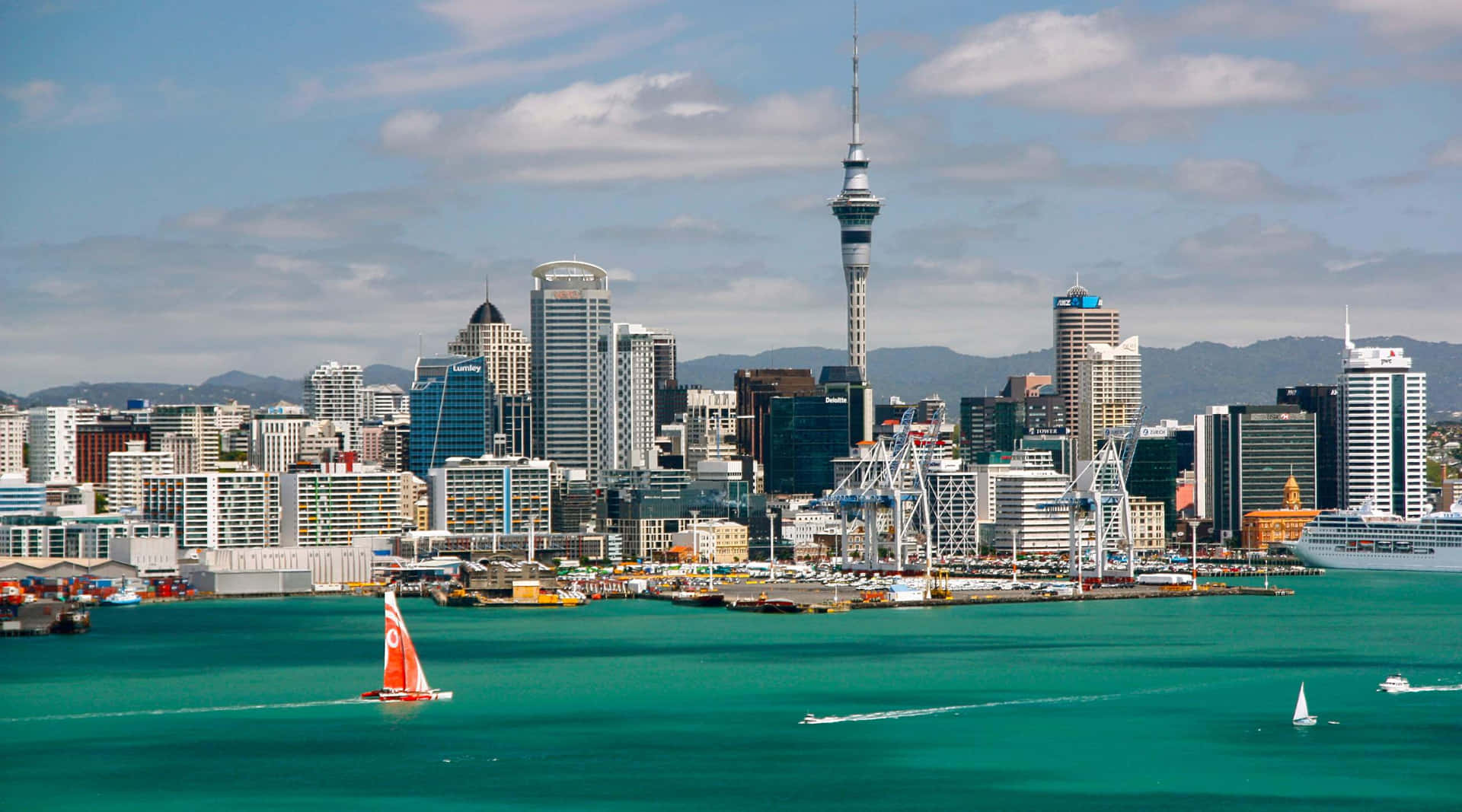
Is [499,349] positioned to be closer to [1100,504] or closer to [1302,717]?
[1100,504]

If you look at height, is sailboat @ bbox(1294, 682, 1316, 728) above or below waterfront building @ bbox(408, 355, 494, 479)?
below

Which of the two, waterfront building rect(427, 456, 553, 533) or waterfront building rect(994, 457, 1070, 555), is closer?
waterfront building rect(427, 456, 553, 533)

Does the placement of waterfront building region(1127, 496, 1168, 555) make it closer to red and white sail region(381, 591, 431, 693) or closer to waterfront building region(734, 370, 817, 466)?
waterfront building region(734, 370, 817, 466)

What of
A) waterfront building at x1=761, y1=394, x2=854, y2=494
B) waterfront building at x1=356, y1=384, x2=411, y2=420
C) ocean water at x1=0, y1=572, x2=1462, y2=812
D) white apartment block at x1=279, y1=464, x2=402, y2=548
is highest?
waterfront building at x1=356, y1=384, x2=411, y2=420

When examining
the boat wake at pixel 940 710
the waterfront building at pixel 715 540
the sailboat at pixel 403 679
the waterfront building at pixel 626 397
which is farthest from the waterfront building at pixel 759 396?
the sailboat at pixel 403 679

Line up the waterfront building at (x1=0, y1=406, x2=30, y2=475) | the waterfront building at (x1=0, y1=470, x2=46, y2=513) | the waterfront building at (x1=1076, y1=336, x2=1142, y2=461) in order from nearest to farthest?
the waterfront building at (x1=0, y1=470, x2=46, y2=513)
the waterfront building at (x1=0, y1=406, x2=30, y2=475)
the waterfront building at (x1=1076, y1=336, x2=1142, y2=461)

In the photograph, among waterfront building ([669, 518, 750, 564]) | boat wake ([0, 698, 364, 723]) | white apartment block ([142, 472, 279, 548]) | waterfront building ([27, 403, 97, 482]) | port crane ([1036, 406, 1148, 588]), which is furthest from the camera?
waterfront building ([27, 403, 97, 482])

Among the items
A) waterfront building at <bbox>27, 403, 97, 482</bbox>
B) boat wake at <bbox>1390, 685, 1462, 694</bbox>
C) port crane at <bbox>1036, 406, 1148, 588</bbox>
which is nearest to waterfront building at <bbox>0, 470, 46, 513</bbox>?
waterfront building at <bbox>27, 403, 97, 482</bbox>
